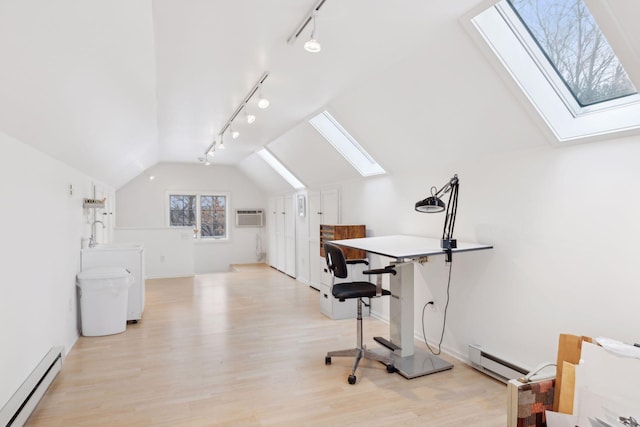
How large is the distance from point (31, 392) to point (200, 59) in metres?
2.56

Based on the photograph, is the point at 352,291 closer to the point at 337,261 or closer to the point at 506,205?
the point at 337,261

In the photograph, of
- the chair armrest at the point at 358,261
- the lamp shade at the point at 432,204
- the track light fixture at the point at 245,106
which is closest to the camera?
the lamp shade at the point at 432,204

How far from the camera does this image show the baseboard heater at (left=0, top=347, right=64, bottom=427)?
6.90 feet

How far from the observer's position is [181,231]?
7680 millimetres

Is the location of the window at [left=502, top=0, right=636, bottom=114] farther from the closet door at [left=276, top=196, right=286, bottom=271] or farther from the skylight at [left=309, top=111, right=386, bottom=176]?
the closet door at [left=276, top=196, right=286, bottom=271]

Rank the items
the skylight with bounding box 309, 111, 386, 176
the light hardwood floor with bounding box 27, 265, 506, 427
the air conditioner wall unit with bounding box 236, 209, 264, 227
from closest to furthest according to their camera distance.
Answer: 1. the light hardwood floor with bounding box 27, 265, 506, 427
2. the skylight with bounding box 309, 111, 386, 176
3. the air conditioner wall unit with bounding box 236, 209, 264, 227

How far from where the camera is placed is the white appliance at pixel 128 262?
4.34 meters

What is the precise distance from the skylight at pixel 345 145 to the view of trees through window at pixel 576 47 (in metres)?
2.49

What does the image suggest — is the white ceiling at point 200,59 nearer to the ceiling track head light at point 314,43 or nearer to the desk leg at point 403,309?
the ceiling track head light at point 314,43

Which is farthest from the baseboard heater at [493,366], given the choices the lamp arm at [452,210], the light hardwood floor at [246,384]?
the lamp arm at [452,210]

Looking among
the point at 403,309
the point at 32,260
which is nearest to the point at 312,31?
the point at 403,309

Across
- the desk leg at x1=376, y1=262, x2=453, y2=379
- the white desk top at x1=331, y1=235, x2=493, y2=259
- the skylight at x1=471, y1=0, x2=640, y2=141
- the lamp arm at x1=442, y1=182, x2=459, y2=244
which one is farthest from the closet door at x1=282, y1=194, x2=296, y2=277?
the skylight at x1=471, y1=0, x2=640, y2=141

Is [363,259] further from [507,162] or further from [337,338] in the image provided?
[507,162]

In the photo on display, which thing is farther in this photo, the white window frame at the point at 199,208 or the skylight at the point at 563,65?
the white window frame at the point at 199,208
